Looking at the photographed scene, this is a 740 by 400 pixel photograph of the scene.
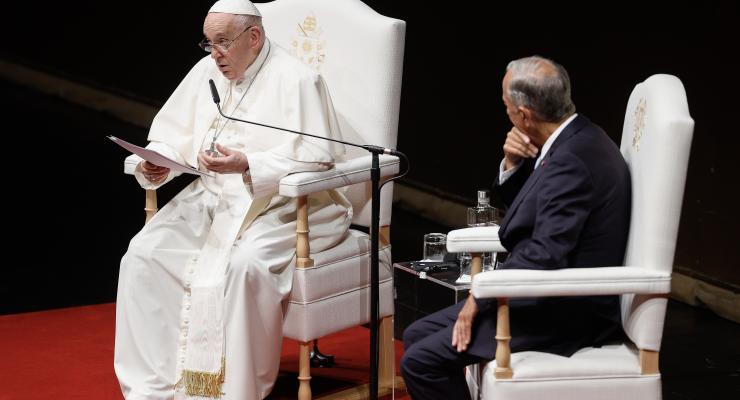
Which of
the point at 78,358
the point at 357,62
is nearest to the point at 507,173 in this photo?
the point at 357,62

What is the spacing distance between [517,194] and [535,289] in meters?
0.52

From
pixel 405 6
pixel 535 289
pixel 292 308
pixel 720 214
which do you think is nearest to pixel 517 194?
pixel 535 289

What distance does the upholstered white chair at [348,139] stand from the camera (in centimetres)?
392

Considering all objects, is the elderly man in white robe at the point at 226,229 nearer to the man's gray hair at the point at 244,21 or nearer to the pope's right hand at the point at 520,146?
the man's gray hair at the point at 244,21

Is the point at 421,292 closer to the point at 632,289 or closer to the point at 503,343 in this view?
the point at 503,343

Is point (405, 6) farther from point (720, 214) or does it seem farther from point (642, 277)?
point (642, 277)

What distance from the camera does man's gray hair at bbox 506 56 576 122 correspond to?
3102mm

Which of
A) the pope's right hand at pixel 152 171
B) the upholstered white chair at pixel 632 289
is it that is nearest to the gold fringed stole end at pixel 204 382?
the pope's right hand at pixel 152 171

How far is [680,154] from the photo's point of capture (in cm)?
305

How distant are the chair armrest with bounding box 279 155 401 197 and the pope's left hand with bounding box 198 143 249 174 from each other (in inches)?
6.9

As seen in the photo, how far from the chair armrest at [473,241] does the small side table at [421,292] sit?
28cm

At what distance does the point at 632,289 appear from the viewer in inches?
119

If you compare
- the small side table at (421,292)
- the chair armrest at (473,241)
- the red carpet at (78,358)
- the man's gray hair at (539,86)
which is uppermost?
the man's gray hair at (539,86)

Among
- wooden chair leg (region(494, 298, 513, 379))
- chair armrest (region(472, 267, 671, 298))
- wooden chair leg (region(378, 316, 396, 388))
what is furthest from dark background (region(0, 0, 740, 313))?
wooden chair leg (region(494, 298, 513, 379))
